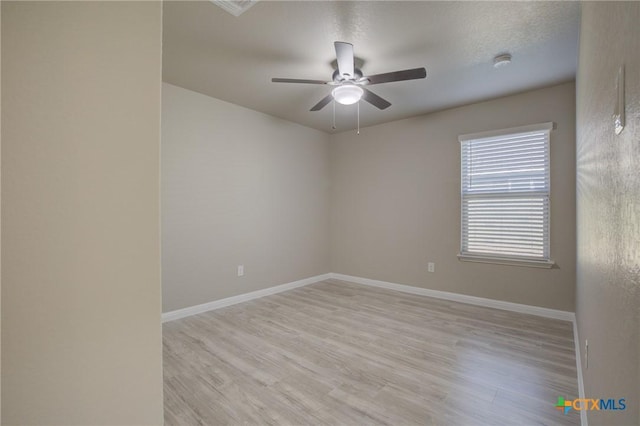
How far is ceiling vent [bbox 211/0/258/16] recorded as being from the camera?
1886 millimetres

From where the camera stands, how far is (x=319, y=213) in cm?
508

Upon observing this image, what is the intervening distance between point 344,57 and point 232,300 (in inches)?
124

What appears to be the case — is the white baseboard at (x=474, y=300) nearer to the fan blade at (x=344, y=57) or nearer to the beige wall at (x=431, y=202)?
the beige wall at (x=431, y=202)

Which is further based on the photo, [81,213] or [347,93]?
[347,93]

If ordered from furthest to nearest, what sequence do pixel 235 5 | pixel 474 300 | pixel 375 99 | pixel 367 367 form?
pixel 474 300 → pixel 375 99 → pixel 367 367 → pixel 235 5

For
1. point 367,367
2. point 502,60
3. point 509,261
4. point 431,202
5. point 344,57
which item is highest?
point 502,60

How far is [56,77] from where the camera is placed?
657mm

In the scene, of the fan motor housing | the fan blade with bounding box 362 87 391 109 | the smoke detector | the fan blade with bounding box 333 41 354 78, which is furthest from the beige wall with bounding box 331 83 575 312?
the fan blade with bounding box 333 41 354 78

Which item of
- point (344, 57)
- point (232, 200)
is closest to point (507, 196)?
point (344, 57)

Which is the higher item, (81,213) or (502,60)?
(502,60)

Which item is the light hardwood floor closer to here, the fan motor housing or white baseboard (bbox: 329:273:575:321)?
white baseboard (bbox: 329:273:575:321)

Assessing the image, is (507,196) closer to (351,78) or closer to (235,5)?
(351,78)

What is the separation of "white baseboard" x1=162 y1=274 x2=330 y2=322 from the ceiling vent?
297cm

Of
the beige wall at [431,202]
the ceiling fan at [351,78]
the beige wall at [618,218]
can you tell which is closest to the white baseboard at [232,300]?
the beige wall at [431,202]
